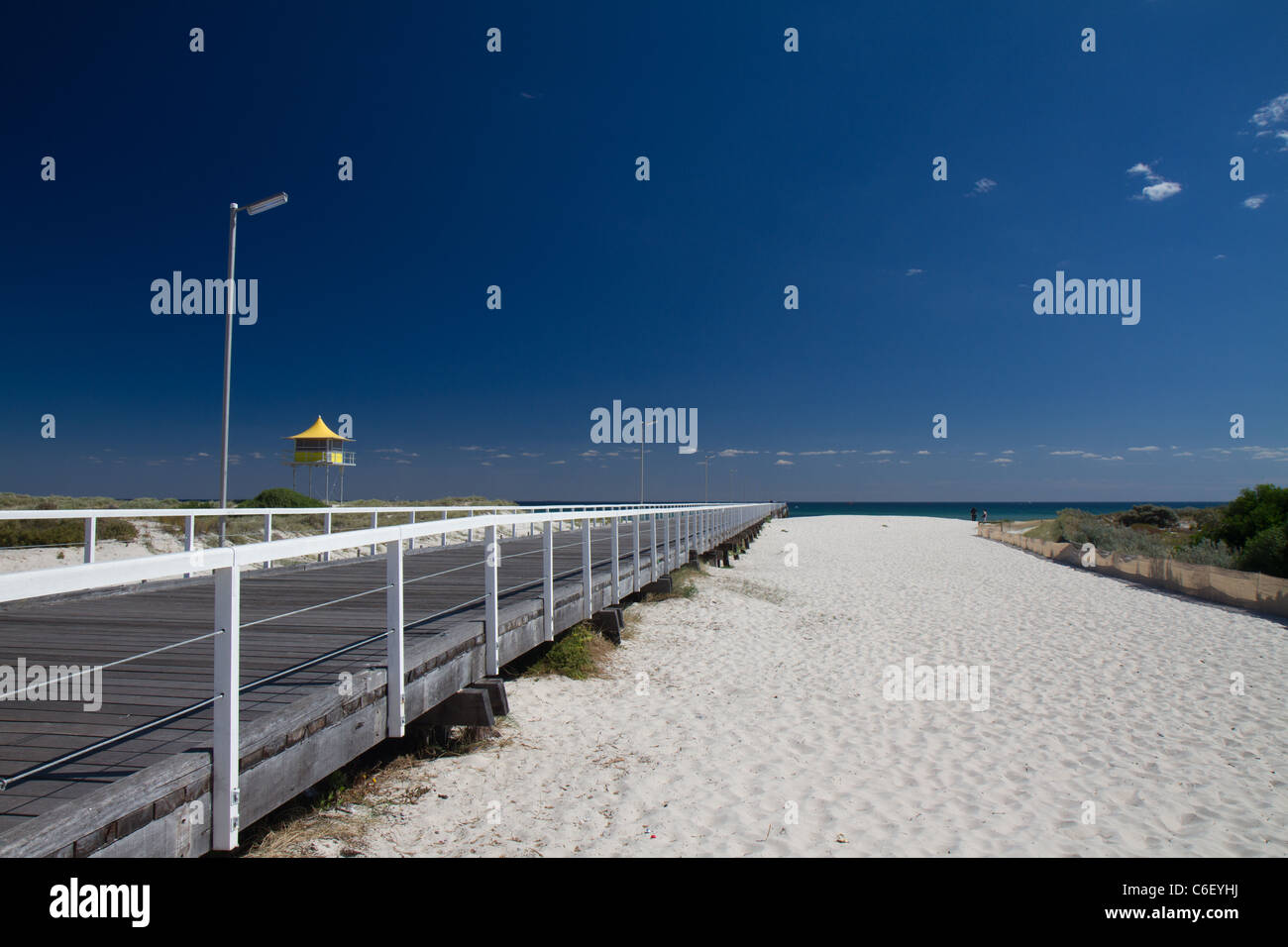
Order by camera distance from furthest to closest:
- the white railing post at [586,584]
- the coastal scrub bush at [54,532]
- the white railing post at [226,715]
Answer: the coastal scrub bush at [54,532], the white railing post at [586,584], the white railing post at [226,715]

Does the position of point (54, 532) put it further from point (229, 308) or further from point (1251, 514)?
point (1251, 514)

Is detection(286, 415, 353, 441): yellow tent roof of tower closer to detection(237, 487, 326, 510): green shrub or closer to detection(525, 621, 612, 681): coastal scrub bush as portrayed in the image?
detection(237, 487, 326, 510): green shrub

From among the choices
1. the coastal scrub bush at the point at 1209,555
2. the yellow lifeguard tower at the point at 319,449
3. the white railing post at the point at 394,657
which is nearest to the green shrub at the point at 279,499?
the yellow lifeguard tower at the point at 319,449

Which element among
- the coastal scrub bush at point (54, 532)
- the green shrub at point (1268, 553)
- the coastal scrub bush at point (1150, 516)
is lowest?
the coastal scrub bush at point (1150, 516)

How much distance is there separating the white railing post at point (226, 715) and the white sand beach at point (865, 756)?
3.90 feet

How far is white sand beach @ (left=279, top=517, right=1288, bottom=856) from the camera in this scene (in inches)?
173

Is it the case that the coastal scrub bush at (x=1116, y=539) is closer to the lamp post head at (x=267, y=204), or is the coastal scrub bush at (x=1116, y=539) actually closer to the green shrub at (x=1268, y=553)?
the green shrub at (x=1268, y=553)

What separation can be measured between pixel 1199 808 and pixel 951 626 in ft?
22.5

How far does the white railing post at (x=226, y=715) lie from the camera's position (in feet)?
8.22

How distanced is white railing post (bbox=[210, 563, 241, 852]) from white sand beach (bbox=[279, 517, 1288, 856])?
119cm

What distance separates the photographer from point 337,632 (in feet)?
16.8

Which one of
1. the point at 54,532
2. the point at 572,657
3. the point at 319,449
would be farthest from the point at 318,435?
the point at 572,657

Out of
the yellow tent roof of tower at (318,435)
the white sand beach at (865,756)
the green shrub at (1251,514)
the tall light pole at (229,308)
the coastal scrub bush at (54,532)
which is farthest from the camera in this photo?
the yellow tent roof of tower at (318,435)

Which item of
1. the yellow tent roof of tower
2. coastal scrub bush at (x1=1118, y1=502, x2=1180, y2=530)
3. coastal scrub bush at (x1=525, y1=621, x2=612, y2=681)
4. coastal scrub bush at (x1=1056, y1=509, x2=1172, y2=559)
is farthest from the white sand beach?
coastal scrub bush at (x1=1118, y1=502, x2=1180, y2=530)
